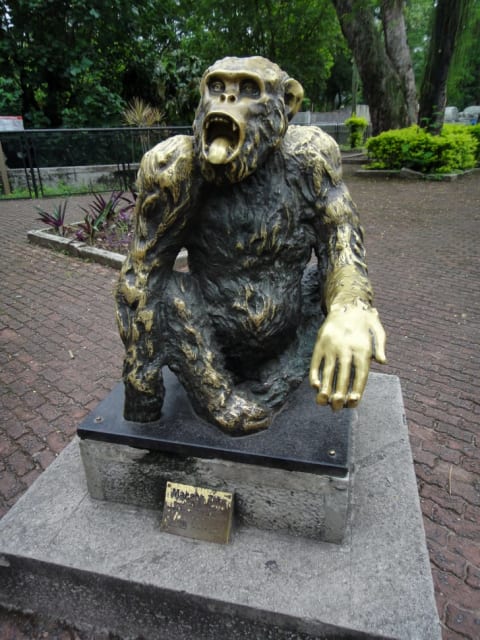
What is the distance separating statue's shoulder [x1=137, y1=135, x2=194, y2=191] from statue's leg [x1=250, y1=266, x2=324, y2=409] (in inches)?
31.9

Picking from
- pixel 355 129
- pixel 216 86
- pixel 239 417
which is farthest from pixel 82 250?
pixel 355 129

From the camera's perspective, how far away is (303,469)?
1868mm

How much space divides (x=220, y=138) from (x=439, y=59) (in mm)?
14803

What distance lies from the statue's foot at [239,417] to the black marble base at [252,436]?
0.04 meters

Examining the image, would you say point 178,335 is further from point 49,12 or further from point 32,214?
point 49,12

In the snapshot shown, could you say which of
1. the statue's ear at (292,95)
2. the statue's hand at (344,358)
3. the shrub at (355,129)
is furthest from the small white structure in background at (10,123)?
the shrub at (355,129)

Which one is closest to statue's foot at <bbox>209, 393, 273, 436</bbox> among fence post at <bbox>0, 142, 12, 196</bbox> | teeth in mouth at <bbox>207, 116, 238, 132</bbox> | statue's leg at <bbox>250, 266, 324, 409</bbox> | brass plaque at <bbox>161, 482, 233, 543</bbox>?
statue's leg at <bbox>250, 266, 324, 409</bbox>

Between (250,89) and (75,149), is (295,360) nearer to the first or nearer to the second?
(250,89)

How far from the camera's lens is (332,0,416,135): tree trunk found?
14281 mm

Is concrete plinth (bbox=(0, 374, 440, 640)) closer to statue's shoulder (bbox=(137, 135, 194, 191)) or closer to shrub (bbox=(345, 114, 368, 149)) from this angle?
statue's shoulder (bbox=(137, 135, 194, 191))

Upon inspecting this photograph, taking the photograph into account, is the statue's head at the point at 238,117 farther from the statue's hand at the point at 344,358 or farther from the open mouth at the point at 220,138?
the statue's hand at the point at 344,358

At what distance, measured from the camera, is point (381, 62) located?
15.2 metres

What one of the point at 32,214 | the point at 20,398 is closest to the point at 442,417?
the point at 20,398

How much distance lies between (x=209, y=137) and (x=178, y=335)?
30.9 inches
